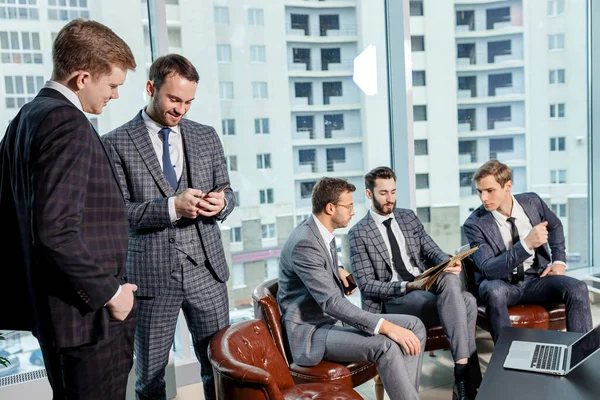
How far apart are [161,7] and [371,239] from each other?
1.85 meters

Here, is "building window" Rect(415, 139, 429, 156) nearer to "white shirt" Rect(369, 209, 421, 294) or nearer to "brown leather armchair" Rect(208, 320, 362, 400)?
"white shirt" Rect(369, 209, 421, 294)

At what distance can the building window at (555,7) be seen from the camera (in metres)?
4.85

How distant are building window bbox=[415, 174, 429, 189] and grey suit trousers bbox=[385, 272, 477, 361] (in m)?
1.48

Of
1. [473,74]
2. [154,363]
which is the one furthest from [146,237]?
[473,74]

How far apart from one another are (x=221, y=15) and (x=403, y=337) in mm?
2437

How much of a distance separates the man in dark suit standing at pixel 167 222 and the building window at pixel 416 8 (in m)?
2.65

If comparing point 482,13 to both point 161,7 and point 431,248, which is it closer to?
point 431,248

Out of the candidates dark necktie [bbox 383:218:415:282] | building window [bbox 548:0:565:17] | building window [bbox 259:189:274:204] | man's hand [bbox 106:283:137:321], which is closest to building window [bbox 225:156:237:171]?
building window [bbox 259:189:274:204]

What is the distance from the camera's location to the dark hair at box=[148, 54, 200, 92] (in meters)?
2.14

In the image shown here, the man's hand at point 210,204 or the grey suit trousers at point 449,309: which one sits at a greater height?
the man's hand at point 210,204

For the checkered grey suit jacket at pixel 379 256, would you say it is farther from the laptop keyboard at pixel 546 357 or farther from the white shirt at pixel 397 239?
the laptop keyboard at pixel 546 357

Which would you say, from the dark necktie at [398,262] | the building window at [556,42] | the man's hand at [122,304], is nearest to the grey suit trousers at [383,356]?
the dark necktie at [398,262]

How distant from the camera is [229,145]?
3.77 metres

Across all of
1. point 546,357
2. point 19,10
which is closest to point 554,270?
point 546,357
